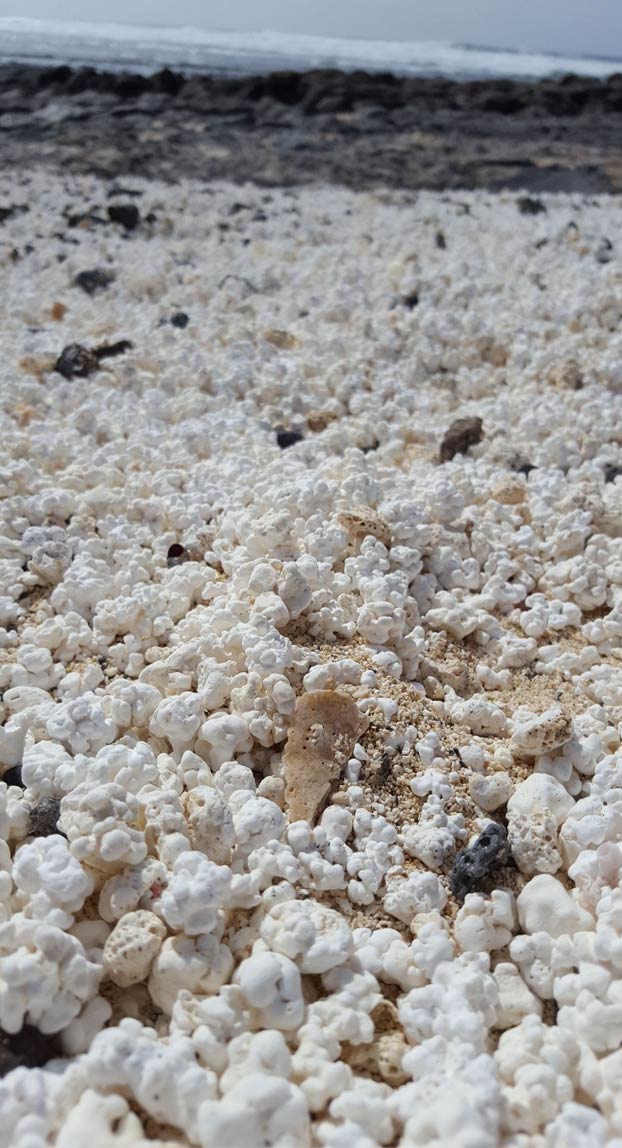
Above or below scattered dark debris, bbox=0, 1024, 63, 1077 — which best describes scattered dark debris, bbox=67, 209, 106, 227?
above

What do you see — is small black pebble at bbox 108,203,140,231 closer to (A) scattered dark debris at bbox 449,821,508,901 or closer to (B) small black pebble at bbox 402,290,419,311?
(B) small black pebble at bbox 402,290,419,311

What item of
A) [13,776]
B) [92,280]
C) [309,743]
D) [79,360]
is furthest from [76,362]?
[309,743]

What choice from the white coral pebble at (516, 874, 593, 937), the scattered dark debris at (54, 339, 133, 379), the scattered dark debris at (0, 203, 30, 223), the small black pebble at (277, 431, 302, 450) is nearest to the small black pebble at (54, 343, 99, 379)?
the scattered dark debris at (54, 339, 133, 379)

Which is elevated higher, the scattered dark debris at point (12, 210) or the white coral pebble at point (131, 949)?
the scattered dark debris at point (12, 210)

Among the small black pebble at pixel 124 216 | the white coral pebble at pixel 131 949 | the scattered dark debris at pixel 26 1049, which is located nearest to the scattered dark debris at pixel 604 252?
the small black pebble at pixel 124 216

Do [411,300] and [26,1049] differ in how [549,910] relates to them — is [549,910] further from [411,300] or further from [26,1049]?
[411,300]

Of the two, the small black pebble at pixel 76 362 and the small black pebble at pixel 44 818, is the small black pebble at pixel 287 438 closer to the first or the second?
the small black pebble at pixel 76 362
